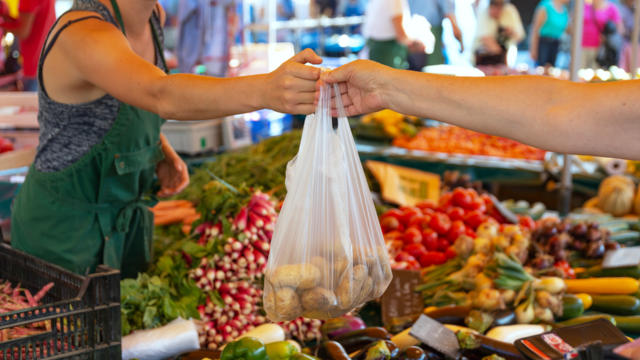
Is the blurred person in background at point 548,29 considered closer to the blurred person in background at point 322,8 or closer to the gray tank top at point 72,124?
the blurred person in background at point 322,8

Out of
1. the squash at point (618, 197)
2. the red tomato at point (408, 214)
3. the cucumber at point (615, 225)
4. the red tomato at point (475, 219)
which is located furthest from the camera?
the squash at point (618, 197)

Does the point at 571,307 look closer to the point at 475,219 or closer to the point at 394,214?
the point at 475,219

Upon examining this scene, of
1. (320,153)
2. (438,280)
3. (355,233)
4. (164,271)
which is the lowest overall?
(438,280)

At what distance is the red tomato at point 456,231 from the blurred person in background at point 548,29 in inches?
286

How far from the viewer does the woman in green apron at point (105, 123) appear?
1.65 metres

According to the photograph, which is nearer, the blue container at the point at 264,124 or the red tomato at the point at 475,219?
the red tomato at the point at 475,219

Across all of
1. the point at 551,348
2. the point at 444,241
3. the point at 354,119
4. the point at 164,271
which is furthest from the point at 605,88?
the point at 354,119

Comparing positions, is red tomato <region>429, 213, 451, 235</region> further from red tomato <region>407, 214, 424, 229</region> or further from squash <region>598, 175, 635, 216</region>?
squash <region>598, 175, 635, 216</region>

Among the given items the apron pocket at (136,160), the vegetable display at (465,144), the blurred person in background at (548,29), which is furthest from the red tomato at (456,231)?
the blurred person in background at (548,29)

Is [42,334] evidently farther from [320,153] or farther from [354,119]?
[354,119]

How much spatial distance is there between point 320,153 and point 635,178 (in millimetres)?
3643

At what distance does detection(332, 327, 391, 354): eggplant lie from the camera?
6.99 ft

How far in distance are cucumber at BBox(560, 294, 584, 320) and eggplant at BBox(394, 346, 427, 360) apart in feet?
2.79

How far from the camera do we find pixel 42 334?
1.48 meters
